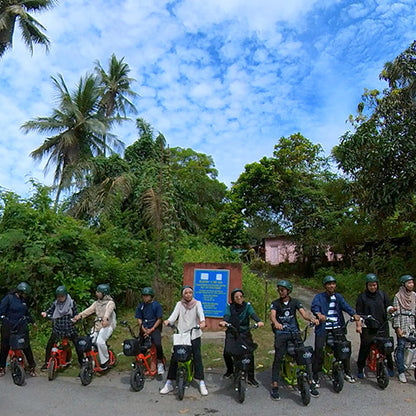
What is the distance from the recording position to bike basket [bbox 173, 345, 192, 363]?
533cm

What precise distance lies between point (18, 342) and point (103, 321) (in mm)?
1301

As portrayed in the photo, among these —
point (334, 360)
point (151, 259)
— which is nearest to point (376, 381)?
point (334, 360)

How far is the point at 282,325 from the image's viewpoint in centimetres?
539

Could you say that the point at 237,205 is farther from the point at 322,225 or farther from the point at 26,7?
the point at 26,7

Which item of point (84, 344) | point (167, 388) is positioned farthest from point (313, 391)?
point (84, 344)

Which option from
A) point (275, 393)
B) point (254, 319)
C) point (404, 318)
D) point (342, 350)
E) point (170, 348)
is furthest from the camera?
point (170, 348)

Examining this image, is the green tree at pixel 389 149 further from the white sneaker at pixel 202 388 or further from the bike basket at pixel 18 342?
the bike basket at pixel 18 342

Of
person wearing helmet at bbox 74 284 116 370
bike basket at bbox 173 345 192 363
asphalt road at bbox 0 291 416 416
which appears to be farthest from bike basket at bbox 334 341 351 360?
person wearing helmet at bbox 74 284 116 370

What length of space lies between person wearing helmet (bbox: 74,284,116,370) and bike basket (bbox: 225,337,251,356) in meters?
2.10

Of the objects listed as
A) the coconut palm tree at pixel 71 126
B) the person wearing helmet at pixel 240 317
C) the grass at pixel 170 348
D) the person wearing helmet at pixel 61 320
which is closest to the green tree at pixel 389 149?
the grass at pixel 170 348

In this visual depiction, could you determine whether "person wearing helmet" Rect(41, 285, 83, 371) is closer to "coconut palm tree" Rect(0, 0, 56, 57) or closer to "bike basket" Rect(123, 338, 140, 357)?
"bike basket" Rect(123, 338, 140, 357)

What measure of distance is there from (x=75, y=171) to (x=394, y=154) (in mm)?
14581

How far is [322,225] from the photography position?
21891 millimetres

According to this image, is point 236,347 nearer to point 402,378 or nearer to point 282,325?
point 282,325
